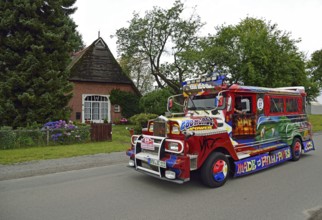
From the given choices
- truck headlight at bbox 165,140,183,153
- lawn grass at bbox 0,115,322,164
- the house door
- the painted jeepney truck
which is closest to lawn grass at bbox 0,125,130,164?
lawn grass at bbox 0,115,322,164

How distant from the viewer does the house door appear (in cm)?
2425

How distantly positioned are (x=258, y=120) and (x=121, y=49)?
20.5 metres

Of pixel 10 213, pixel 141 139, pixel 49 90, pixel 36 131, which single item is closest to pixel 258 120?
pixel 141 139

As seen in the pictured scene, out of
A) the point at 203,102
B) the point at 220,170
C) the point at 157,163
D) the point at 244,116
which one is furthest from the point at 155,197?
the point at 244,116

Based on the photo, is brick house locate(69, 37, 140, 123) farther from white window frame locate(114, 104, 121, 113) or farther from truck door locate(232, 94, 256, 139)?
truck door locate(232, 94, 256, 139)

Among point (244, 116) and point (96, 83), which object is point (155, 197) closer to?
point (244, 116)

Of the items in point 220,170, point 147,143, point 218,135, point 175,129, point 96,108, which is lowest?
point 220,170

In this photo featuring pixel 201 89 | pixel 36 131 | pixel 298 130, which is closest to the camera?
pixel 201 89

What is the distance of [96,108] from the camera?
81.3 ft

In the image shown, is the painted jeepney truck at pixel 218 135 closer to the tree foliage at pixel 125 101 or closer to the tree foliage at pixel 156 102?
the tree foliage at pixel 156 102

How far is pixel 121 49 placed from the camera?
2567 cm

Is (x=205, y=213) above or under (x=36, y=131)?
under

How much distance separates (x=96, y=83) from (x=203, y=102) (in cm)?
1868

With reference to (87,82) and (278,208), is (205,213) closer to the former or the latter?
(278,208)
